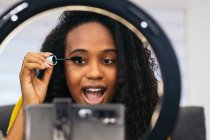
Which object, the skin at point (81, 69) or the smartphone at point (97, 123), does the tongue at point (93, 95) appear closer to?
the skin at point (81, 69)

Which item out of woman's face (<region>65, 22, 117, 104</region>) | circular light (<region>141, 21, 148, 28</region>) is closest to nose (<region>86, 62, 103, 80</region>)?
woman's face (<region>65, 22, 117, 104</region>)

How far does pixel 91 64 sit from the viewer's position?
1.82ft

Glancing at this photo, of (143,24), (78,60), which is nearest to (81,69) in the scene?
(78,60)

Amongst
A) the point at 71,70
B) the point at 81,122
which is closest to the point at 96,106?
the point at 81,122

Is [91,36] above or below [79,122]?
above

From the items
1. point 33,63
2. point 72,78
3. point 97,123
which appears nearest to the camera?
point 97,123

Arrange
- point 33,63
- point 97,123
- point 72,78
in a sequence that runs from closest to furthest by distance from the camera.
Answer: point 97,123 → point 33,63 → point 72,78

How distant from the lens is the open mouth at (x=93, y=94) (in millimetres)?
577

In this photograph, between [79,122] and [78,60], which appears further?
[78,60]

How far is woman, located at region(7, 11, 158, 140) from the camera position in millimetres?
537

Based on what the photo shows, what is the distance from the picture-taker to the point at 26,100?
0.47 metres

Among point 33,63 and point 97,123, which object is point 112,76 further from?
point 97,123

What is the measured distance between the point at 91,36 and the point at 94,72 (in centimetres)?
8

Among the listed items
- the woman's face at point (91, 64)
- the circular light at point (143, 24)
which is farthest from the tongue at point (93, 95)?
the circular light at point (143, 24)
